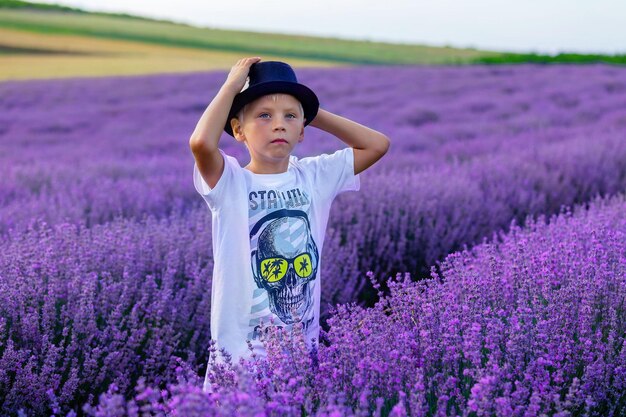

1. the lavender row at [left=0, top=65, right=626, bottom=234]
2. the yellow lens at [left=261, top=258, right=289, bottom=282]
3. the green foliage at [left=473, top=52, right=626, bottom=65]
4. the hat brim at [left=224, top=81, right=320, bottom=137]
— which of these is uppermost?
the green foliage at [left=473, top=52, right=626, bottom=65]

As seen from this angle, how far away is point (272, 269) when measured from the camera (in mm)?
2100

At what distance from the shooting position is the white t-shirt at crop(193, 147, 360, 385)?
207cm

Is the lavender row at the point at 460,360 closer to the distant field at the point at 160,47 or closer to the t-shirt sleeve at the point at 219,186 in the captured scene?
the t-shirt sleeve at the point at 219,186

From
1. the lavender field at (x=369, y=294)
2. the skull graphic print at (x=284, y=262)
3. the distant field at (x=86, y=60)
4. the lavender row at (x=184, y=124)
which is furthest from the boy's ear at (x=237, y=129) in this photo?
the distant field at (x=86, y=60)

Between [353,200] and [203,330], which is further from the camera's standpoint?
[353,200]

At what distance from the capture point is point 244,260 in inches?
82.0

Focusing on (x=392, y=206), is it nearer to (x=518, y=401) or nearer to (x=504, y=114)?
(x=518, y=401)

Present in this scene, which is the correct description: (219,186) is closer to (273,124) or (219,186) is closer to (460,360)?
(273,124)

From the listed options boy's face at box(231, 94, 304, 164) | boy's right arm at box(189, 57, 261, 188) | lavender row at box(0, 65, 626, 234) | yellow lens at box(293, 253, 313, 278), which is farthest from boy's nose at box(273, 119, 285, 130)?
lavender row at box(0, 65, 626, 234)

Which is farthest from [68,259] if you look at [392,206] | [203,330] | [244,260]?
[392,206]

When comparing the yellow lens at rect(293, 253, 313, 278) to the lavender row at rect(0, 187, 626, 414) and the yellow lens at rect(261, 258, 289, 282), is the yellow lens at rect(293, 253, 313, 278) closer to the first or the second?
the yellow lens at rect(261, 258, 289, 282)

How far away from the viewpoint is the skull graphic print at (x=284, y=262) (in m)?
2.09

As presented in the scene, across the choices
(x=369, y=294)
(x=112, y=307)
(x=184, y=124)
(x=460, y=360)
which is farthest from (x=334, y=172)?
(x=184, y=124)

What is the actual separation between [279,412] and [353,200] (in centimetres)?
279
